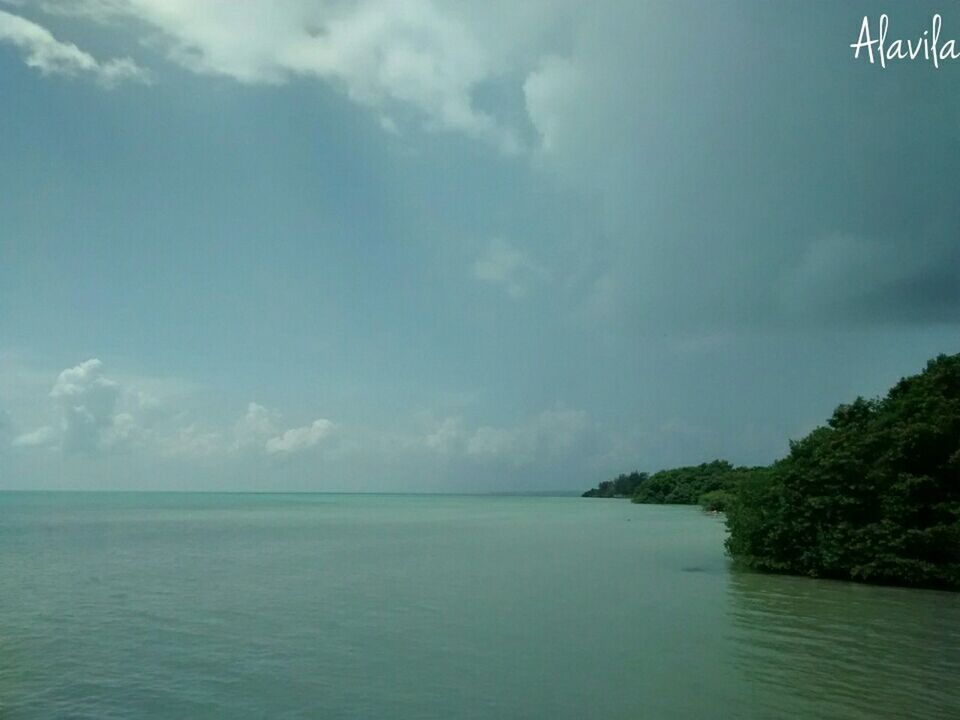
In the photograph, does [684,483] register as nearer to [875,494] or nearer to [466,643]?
[875,494]

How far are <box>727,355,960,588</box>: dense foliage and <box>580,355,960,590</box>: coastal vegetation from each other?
3 cm

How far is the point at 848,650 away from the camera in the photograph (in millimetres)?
17734

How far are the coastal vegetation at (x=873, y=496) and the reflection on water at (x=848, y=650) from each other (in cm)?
127

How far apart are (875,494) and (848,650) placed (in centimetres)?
1162

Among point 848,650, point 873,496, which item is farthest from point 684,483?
point 848,650

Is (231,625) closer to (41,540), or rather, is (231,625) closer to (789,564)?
(789,564)

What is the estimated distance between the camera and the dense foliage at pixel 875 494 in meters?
26.7

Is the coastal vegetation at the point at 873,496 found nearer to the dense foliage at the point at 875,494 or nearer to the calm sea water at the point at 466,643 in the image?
the dense foliage at the point at 875,494

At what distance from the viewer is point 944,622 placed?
21062 millimetres

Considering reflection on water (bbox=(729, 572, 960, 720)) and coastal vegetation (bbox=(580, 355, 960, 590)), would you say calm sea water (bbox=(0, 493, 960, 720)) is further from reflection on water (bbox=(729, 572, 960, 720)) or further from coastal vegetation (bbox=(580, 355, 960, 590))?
coastal vegetation (bbox=(580, 355, 960, 590))

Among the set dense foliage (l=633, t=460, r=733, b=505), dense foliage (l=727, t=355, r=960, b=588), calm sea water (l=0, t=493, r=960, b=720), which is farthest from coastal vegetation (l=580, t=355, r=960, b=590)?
dense foliage (l=633, t=460, r=733, b=505)

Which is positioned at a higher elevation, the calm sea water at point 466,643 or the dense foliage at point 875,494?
the dense foliage at point 875,494

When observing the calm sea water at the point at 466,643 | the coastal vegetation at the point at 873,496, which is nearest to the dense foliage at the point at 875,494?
the coastal vegetation at the point at 873,496

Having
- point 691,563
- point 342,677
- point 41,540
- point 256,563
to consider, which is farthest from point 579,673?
point 41,540
